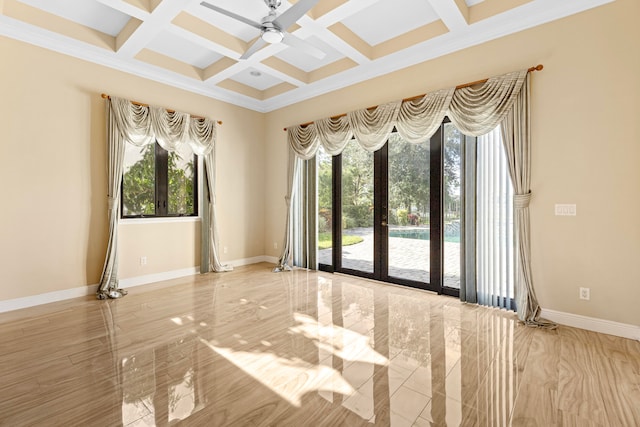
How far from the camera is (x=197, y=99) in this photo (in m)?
5.18

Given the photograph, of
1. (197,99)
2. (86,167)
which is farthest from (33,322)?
(197,99)

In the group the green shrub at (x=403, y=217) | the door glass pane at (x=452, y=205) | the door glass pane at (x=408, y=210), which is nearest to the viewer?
the door glass pane at (x=452, y=205)

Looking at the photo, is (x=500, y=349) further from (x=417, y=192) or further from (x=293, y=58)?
(x=293, y=58)

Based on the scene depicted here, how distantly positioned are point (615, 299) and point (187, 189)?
5622 millimetres

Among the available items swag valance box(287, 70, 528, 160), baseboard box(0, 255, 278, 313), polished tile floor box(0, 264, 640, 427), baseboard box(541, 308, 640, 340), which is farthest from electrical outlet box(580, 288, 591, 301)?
baseboard box(0, 255, 278, 313)

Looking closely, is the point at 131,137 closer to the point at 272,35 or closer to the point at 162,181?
the point at 162,181

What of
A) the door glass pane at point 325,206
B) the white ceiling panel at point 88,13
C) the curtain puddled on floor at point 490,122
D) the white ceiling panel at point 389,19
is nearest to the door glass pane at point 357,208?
the door glass pane at point 325,206

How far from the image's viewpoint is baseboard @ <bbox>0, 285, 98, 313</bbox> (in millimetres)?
3514

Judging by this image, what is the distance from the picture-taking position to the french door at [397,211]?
3988 mm

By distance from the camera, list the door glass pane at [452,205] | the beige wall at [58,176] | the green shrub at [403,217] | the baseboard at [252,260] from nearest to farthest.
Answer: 1. the beige wall at [58,176]
2. the door glass pane at [452,205]
3. the green shrub at [403,217]
4. the baseboard at [252,260]

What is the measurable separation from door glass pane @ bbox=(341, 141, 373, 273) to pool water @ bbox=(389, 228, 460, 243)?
0.45m

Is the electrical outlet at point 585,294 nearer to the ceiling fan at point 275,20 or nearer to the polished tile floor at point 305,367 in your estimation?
the polished tile floor at point 305,367

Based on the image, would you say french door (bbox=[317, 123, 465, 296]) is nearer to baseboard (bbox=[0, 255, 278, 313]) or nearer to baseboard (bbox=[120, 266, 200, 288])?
baseboard (bbox=[120, 266, 200, 288])

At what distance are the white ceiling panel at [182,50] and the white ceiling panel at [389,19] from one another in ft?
6.87
